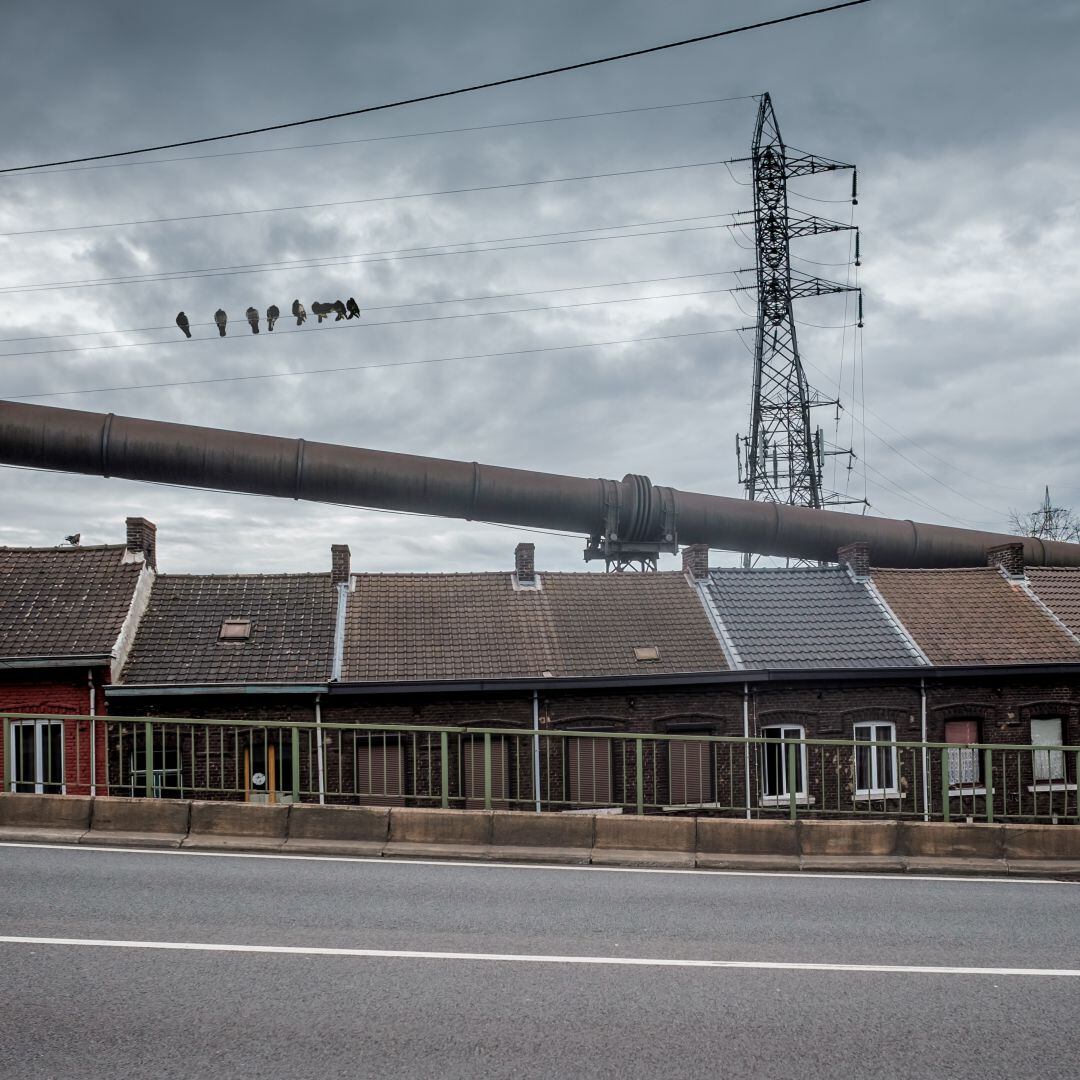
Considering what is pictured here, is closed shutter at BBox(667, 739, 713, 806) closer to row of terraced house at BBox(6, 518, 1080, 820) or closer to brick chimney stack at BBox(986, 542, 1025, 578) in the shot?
row of terraced house at BBox(6, 518, 1080, 820)

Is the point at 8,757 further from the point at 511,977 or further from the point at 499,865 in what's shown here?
the point at 511,977

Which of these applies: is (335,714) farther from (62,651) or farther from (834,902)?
(834,902)

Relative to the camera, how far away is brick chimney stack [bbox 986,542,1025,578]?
2681 centimetres

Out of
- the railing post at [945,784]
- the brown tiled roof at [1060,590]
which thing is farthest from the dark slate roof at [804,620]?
the railing post at [945,784]

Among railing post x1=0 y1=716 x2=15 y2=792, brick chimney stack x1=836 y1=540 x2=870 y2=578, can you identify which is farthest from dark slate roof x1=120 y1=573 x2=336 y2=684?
brick chimney stack x1=836 y1=540 x2=870 y2=578

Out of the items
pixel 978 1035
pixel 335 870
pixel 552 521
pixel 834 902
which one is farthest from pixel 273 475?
pixel 978 1035

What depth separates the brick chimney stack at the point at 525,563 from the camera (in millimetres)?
24234

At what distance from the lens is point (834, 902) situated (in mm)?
8664

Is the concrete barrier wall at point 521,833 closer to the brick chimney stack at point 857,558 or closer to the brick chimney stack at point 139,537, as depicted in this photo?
the brick chimney stack at point 139,537

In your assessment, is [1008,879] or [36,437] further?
[36,437]

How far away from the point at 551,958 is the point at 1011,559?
24.2m

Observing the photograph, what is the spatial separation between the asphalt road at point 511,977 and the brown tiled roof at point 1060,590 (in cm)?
1825

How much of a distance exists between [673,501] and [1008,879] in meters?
15.0

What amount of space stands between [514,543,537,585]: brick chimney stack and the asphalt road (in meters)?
15.2
